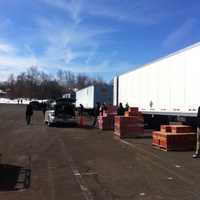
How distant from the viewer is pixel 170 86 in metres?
18.8

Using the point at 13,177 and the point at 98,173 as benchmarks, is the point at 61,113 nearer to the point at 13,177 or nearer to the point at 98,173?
the point at 98,173

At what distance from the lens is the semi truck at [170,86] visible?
15977 mm

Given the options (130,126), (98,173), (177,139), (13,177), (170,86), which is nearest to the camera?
(13,177)

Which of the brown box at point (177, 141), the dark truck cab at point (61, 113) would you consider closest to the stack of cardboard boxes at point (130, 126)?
the brown box at point (177, 141)

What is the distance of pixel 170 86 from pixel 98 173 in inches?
368

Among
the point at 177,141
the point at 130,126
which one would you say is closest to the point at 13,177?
the point at 177,141

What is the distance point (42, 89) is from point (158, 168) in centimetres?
15011

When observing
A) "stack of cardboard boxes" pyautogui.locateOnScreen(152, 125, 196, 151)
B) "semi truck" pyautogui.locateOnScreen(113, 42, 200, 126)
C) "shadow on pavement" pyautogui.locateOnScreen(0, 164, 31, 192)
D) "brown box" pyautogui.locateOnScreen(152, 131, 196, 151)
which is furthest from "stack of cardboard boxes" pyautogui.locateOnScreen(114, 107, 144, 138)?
"shadow on pavement" pyautogui.locateOnScreen(0, 164, 31, 192)

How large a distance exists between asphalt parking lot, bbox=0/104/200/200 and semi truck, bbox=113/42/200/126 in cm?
254

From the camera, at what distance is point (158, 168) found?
11352 mm

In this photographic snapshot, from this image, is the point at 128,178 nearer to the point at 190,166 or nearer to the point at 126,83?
the point at 190,166

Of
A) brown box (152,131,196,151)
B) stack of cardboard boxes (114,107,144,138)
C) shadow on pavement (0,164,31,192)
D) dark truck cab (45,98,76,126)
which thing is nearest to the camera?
shadow on pavement (0,164,31,192)

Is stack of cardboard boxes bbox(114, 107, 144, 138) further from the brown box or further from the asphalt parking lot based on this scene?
the brown box

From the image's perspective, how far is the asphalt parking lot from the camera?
815 centimetres
